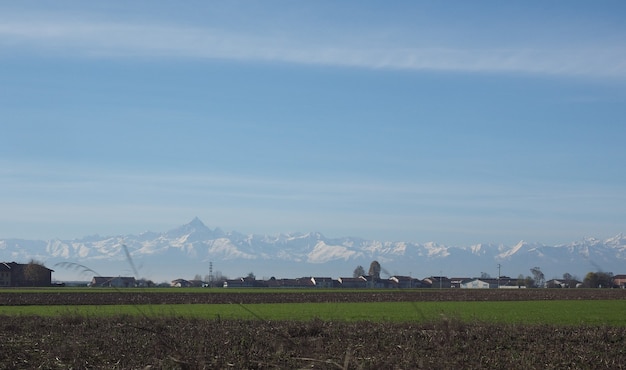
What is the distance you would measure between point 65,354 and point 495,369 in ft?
35.9

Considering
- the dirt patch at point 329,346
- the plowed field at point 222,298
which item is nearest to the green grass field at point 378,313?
the dirt patch at point 329,346

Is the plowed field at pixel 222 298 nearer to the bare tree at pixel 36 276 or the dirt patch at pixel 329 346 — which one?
the dirt patch at pixel 329 346

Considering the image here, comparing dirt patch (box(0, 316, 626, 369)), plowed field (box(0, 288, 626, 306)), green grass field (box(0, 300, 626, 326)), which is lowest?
plowed field (box(0, 288, 626, 306))

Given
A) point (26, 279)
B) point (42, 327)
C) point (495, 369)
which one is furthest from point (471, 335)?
point (26, 279)

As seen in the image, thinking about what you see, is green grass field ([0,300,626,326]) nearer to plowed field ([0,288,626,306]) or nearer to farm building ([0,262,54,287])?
plowed field ([0,288,626,306])

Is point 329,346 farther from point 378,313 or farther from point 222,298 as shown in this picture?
point 222,298

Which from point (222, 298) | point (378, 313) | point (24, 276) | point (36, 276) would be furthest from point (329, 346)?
point (24, 276)

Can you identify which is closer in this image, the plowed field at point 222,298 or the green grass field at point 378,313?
the green grass field at point 378,313

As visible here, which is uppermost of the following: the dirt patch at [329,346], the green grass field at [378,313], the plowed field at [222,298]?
the dirt patch at [329,346]

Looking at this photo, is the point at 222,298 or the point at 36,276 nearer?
the point at 222,298

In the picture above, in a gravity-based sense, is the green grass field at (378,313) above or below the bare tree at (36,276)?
below

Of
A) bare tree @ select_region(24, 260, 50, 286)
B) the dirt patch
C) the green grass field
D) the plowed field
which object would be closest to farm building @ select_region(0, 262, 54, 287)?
bare tree @ select_region(24, 260, 50, 286)

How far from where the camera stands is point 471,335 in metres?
26.8

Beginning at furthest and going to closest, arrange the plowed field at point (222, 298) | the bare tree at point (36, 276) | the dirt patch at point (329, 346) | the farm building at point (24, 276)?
1. the farm building at point (24, 276)
2. the bare tree at point (36, 276)
3. the plowed field at point (222, 298)
4. the dirt patch at point (329, 346)
